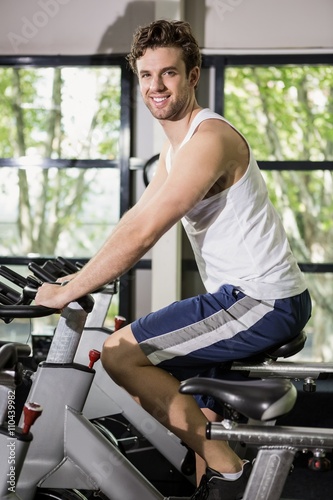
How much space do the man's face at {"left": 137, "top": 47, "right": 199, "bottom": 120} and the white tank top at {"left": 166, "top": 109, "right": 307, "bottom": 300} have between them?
8cm

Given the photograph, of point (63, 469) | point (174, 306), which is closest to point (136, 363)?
point (174, 306)

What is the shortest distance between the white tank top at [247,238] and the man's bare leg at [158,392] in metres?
0.33

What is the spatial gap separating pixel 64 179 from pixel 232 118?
52.8 inches

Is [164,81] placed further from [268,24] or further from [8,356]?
[268,24]

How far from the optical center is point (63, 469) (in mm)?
2303

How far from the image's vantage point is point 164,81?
229 centimetres

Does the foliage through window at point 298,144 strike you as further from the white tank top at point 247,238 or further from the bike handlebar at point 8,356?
the bike handlebar at point 8,356

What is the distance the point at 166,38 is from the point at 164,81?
0.40 ft

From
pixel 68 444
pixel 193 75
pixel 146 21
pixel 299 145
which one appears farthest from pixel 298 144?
pixel 68 444

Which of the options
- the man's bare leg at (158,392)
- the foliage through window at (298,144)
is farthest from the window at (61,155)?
the man's bare leg at (158,392)

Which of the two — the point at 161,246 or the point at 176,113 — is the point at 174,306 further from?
the point at 161,246

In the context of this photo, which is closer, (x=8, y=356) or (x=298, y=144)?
(x=8, y=356)

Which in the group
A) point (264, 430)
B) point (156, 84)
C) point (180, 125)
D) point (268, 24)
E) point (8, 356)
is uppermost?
point (268, 24)

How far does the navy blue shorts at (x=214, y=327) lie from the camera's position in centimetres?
223
